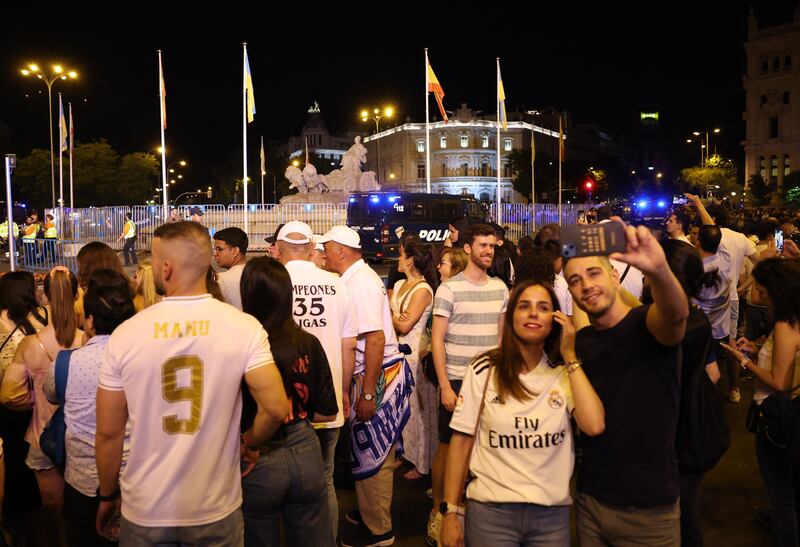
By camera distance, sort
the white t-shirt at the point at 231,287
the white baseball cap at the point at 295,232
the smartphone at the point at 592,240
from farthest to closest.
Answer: the white t-shirt at the point at 231,287 < the white baseball cap at the point at 295,232 < the smartphone at the point at 592,240

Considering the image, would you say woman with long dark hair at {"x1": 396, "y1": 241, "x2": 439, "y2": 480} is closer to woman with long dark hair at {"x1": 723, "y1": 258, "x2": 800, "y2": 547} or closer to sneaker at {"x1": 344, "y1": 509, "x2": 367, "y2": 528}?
sneaker at {"x1": 344, "y1": 509, "x2": 367, "y2": 528}

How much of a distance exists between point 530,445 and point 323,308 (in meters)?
1.96

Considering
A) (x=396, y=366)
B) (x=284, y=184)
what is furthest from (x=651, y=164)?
(x=396, y=366)

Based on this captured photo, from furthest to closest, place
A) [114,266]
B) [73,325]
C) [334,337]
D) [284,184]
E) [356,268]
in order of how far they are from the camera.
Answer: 1. [284,184]
2. [114,266]
3. [356,268]
4. [334,337]
5. [73,325]

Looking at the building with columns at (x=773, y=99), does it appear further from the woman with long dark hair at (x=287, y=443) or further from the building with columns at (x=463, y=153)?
the woman with long dark hair at (x=287, y=443)

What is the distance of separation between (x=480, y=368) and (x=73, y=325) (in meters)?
2.49

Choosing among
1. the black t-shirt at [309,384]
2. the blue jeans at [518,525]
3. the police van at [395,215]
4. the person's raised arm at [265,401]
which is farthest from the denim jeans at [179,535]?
the police van at [395,215]

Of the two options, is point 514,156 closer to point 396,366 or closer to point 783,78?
point 783,78

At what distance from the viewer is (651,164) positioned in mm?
148250

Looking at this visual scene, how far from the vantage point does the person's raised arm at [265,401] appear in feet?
9.46

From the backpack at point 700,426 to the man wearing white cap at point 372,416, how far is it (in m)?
2.15

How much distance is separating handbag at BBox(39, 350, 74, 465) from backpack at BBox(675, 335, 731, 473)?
3.02 meters

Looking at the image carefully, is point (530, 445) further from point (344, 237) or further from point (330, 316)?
point (344, 237)

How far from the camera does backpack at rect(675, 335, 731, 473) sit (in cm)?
322
